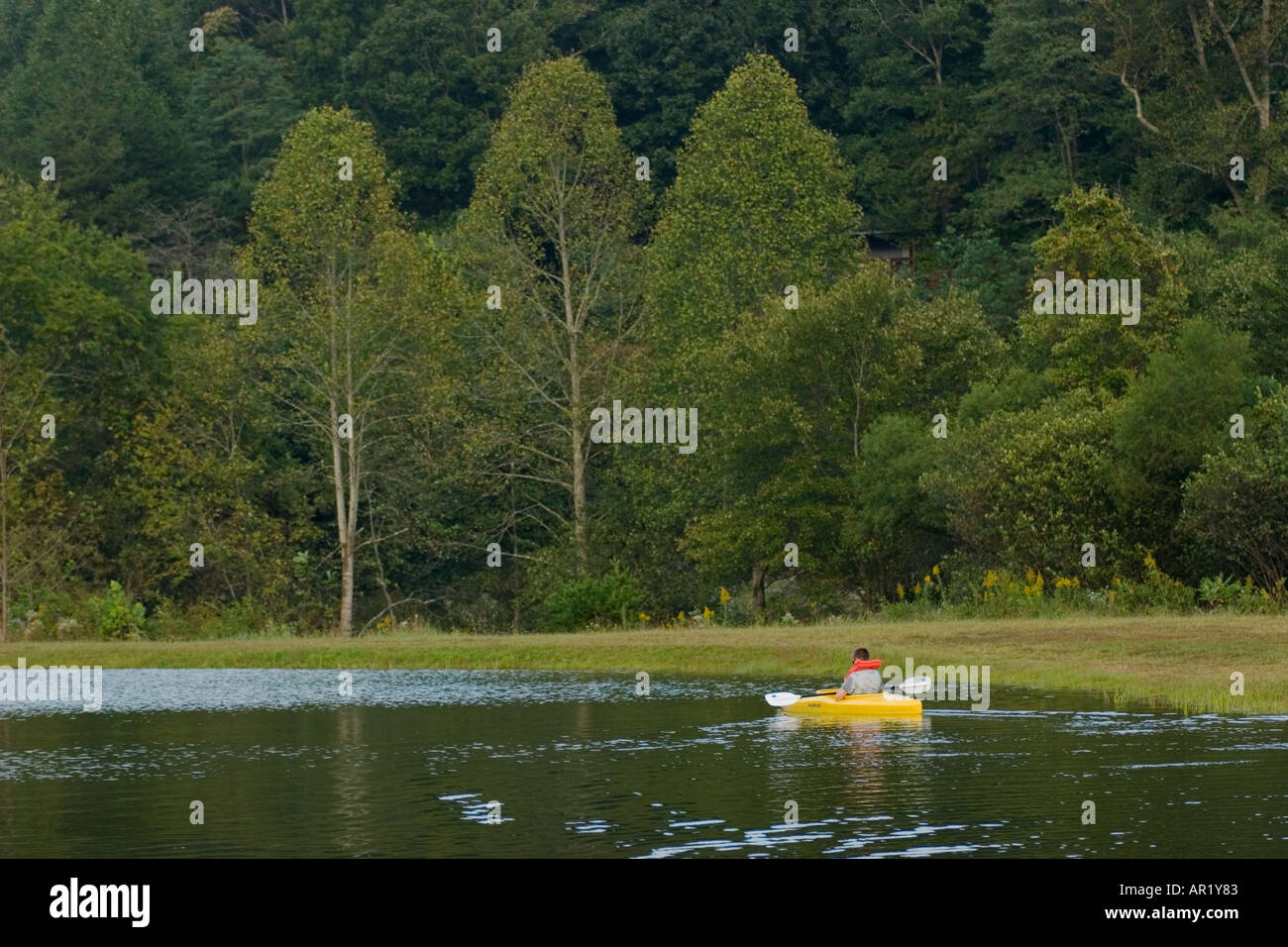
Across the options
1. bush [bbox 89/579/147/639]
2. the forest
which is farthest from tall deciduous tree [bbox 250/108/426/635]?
bush [bbox 89/579/147/639]

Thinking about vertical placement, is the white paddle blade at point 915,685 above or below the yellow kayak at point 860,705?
above

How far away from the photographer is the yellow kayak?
3125 centimetres

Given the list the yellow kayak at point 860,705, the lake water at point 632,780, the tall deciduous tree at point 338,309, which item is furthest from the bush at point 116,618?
the yellow kayak at point 860,705

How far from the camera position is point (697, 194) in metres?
63.7

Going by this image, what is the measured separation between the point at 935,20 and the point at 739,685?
54.5 metres

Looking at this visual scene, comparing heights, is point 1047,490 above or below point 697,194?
below

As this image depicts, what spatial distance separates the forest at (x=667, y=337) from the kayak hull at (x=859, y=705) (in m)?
13.9

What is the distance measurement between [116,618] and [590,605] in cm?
1298

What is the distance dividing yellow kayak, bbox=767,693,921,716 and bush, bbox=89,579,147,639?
26.4 metres

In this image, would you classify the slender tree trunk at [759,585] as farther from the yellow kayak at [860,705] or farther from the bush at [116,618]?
the yellow kayak at [860,705]

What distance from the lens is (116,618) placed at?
52500 mm

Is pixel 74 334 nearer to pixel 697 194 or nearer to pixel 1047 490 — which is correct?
pixel 697 194

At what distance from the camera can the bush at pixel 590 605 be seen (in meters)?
52.7
